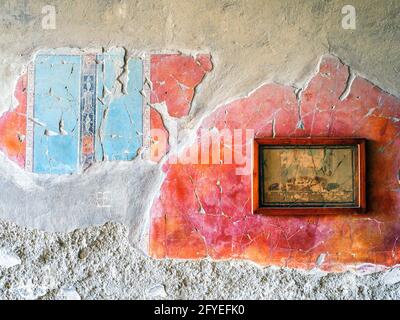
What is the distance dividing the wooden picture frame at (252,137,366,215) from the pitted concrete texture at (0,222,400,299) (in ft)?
0.95

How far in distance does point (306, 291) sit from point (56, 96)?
1.44m

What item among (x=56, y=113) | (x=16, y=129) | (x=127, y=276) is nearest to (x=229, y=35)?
(x=56, y=113)

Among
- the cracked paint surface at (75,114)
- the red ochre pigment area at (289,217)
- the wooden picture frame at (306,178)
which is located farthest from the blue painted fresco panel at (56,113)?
the wooden picture frame at (306,178)

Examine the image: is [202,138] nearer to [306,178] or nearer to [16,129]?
[306,178]

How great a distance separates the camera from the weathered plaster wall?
76.8 inches

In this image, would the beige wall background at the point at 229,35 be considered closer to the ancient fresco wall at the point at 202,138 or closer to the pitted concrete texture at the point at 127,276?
the ancient fresco wall at the point at 202,138

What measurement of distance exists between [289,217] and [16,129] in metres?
1.31

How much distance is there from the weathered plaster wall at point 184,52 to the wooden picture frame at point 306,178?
5.6 inches

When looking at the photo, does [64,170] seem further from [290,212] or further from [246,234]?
[290,212]

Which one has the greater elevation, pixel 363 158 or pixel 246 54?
pixel 246 54

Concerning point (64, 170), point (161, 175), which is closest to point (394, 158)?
point (161, 175)

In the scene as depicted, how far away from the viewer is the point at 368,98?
195cm

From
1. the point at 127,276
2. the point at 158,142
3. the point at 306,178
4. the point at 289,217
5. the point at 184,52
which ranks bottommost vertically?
the point at 127,276

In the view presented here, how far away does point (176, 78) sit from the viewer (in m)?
1.98
